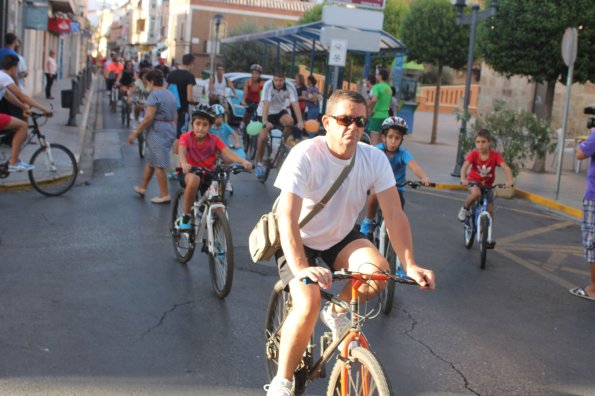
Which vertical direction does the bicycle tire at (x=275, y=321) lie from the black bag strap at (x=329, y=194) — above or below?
below

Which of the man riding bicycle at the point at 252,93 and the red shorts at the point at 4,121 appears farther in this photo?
the man riding bicycle at the point at 252,93

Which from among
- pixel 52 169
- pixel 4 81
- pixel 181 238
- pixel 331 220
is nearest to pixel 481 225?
pixel 181 238

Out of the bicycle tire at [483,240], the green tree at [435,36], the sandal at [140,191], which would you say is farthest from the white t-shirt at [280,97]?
the green tree at [435,36]

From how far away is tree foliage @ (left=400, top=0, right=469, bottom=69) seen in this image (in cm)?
2336

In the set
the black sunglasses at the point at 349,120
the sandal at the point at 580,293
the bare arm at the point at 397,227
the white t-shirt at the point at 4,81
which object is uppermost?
the black sunglasses at the point at 349,120

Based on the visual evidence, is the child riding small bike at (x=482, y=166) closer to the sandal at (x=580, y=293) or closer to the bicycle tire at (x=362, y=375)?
the sandal at (x=580, y=293)

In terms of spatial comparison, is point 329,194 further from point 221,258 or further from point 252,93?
point 252,93

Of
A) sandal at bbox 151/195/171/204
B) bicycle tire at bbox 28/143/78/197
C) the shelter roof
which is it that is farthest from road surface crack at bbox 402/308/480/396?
the shelter roof

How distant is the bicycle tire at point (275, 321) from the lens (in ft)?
14.1

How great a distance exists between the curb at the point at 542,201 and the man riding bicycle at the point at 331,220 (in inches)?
362

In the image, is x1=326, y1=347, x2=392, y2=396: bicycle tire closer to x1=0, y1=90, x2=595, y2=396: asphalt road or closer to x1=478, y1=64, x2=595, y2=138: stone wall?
x1=0, y1=90, x2=595, y2=396: asphalt road

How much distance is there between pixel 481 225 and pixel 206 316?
349cm

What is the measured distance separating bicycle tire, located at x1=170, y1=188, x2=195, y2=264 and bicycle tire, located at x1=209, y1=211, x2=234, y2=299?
72cm

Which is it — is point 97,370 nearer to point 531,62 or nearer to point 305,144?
Result: point 305,144
